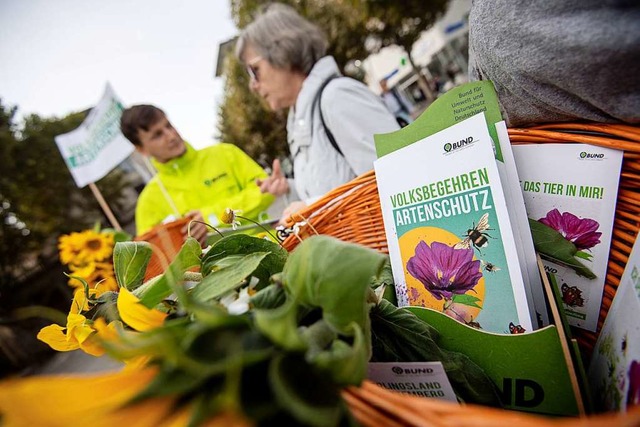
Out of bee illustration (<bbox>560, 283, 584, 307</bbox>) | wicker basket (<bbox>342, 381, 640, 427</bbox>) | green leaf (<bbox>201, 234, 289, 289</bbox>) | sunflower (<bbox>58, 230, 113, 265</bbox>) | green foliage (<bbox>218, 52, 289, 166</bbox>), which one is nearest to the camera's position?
wicker basket (<bbox>342, 381, 640, 427</bbox>)

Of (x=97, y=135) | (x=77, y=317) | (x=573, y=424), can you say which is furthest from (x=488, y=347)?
(x=97, y=135)

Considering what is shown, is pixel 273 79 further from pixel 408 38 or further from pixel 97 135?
pixel 408 38

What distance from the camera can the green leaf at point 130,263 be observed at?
0.46 m

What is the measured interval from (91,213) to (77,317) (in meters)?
7.75

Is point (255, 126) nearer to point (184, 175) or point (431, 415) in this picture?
point (184, 175)

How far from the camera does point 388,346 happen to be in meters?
0.43

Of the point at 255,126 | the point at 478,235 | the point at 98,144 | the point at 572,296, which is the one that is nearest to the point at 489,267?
the point at 478,235

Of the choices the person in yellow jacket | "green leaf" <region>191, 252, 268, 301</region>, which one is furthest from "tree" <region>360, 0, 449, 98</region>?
"green leaf" <region>191, 252, 268, 301</region>

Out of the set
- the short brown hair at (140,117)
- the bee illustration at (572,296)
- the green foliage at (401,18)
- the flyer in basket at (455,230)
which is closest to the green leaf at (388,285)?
the flyer in basket at (455,230)

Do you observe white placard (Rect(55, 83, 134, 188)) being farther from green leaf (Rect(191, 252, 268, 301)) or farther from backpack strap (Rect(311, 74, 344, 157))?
green leaf (Rect(191, 252, 268, 301))

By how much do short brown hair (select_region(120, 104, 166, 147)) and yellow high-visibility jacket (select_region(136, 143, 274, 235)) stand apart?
22 cm

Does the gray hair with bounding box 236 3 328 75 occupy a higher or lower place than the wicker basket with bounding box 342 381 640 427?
Answer: higher

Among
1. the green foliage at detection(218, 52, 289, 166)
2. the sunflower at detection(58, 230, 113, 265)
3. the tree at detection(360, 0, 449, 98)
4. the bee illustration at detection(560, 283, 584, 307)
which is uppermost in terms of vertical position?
the tree at detection(360, 0, 449, 98)

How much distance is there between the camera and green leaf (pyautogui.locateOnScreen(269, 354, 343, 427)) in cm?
20
